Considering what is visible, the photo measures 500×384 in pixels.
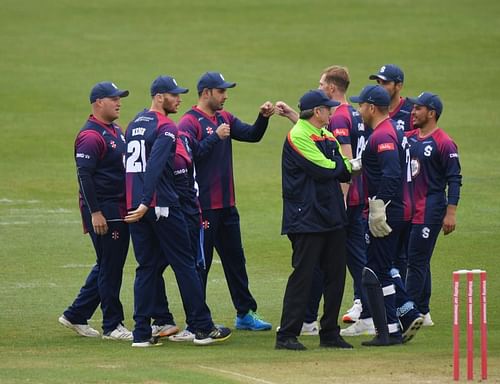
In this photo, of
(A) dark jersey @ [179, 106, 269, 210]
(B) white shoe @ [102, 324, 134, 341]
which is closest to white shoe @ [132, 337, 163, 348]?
(B) white shoe @ [102, 324, 134, 341]

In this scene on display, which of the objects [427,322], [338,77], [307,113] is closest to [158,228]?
[307,113]

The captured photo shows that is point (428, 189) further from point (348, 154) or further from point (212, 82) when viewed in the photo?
point (212, 82)

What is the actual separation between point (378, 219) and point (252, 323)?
2.00 meters

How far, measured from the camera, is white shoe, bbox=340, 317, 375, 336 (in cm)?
1255

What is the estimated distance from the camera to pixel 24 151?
85.9 ft

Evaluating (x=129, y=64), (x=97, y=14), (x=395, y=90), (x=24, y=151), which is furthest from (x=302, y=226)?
(x=97, y=14)

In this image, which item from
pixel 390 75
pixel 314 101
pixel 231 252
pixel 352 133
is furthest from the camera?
pixel 390 75

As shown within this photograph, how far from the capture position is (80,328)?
1255 cm

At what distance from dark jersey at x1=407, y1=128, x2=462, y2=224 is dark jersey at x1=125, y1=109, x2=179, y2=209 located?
8.53 feet

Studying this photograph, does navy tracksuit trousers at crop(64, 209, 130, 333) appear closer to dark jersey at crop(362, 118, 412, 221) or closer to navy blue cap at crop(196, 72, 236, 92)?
navy blue cap at crop(196, 72, 236, 92)

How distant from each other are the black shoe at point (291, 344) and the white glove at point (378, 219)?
1.24 metres

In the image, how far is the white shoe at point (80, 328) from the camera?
12508 mm

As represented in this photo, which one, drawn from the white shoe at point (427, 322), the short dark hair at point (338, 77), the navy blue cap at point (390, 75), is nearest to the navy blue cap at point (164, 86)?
the short dark hair at point (338, 77)

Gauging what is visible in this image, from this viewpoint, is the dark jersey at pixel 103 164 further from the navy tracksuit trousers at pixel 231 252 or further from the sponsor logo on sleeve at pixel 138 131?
the navy tracksuit trousers at pixel 231 252
